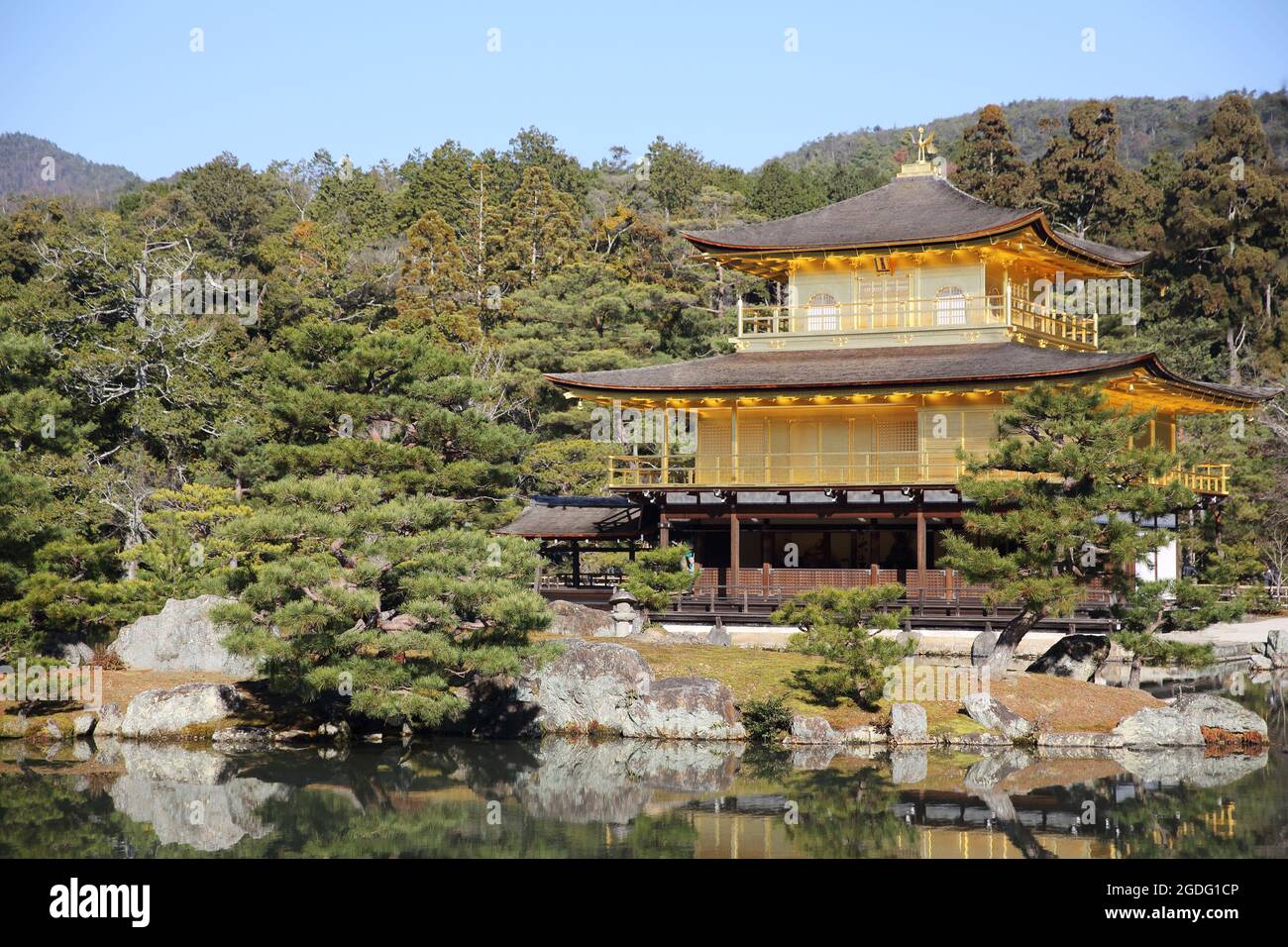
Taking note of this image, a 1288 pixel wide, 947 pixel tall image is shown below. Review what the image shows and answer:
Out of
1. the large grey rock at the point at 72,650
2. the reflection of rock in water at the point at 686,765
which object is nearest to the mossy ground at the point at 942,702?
the reflection of rock in water at the point at 686,765

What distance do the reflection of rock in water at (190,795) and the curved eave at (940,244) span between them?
18315 millimetres

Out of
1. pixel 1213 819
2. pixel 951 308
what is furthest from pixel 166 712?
pixel 951 308

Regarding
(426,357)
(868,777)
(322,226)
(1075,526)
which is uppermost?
(322,226)

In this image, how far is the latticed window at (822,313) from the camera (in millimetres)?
38125

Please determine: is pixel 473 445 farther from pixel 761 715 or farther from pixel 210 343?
pixel 210 343

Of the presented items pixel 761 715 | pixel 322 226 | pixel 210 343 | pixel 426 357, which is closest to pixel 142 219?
pixel 322 226

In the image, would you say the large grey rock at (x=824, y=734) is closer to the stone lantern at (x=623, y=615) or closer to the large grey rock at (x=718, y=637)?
the large grey rock at (x=718, y=637)

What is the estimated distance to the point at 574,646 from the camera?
85.5 feet

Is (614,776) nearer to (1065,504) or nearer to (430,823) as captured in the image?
(430,823)

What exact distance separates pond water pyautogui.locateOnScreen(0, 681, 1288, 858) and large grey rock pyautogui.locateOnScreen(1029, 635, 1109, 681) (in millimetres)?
4480

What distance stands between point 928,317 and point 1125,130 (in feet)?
366

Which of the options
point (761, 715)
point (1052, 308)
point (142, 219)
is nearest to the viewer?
point (761, 715)

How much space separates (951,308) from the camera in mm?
36938
